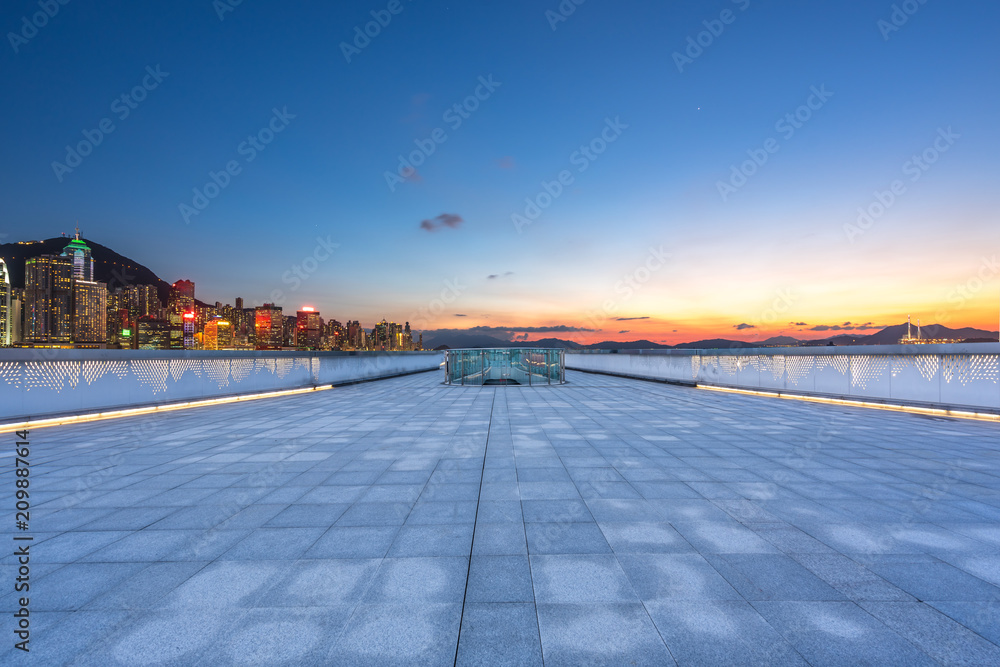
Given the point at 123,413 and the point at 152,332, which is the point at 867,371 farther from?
the point at 152,332

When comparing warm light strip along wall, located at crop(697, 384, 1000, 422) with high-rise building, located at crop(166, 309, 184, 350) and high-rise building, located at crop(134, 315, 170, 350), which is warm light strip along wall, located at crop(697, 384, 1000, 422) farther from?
high-rise building, located at crop(134, 315, 170, 350)

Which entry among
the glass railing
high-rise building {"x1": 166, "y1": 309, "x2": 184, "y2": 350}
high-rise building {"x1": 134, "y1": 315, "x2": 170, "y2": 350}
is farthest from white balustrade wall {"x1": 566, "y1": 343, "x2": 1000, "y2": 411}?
high-rise building {"x1": 134, "y1": 315, "x2": 170, "y2": 350}

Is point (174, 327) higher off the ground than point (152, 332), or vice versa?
point (174, 327)

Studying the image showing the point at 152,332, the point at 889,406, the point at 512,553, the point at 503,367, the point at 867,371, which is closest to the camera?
the point at 512,553

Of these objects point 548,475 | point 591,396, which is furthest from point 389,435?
point 591,396

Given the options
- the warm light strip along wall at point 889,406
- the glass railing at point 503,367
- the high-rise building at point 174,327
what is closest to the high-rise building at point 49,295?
the high-rise building at point 174,327

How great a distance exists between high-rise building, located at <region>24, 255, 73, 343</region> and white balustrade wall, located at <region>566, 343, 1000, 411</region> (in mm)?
171893

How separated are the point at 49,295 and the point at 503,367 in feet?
590

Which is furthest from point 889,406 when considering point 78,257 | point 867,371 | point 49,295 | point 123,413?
point 49,295

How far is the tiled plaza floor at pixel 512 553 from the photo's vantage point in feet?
8.84

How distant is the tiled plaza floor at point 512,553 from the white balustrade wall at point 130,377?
347cm

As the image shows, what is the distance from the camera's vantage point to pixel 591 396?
53.0 feet

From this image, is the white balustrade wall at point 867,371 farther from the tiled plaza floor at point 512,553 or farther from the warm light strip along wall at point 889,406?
the tiled plaza floor at point 512,553

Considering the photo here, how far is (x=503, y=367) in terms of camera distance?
2377 centimetres
